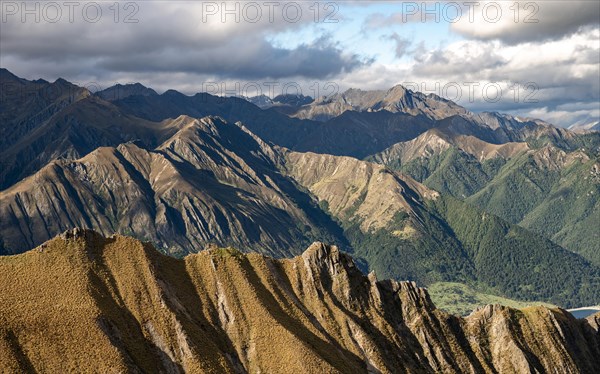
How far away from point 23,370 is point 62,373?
411 inches

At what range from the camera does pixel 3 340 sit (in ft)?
650

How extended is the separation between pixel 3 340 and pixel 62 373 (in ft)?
62.6

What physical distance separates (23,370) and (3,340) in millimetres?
10869

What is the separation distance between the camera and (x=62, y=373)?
198375mm

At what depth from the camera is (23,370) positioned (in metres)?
195
